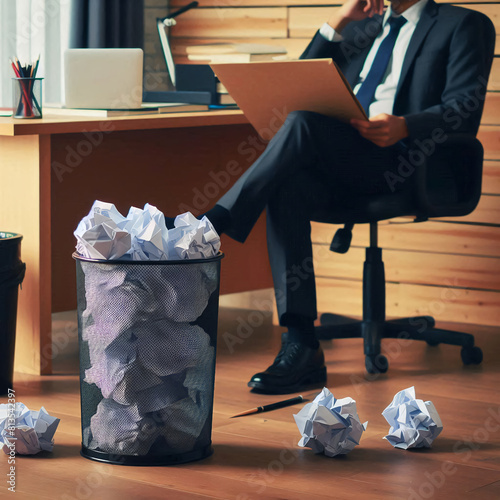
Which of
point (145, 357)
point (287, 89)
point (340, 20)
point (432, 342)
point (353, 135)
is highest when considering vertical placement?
point (340, 20)

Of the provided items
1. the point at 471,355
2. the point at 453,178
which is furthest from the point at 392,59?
the point at 471,355

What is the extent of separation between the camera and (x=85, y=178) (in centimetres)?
270

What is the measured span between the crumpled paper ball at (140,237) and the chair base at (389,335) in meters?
0.94

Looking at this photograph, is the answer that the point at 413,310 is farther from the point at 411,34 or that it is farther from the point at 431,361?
the point at 411,34

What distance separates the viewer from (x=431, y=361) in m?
2.71

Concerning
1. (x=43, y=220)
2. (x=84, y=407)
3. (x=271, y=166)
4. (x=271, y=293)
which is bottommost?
(x=271, y=293)

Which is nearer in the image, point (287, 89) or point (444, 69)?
point (287, 89)

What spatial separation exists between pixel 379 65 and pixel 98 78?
2.63ft

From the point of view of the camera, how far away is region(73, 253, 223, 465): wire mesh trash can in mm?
1713

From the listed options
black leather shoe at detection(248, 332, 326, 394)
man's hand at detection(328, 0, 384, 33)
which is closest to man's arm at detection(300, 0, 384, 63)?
man's hand at detection(328, 0, 384, 33)

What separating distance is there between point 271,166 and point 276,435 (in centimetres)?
69

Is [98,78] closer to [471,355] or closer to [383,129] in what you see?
[383,129]

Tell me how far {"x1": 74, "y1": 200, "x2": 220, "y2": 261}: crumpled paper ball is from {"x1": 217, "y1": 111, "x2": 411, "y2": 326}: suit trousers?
516 mm

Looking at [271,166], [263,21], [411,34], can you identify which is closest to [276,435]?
[271,166]
